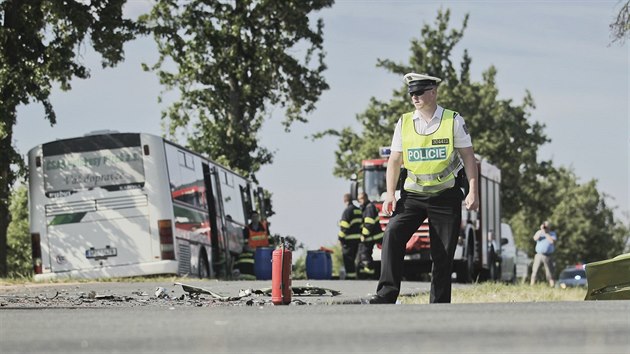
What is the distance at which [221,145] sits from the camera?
44.2 metres

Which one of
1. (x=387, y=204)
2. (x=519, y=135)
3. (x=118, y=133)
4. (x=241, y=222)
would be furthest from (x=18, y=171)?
(x=519, y=135)

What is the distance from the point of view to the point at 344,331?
741 cm

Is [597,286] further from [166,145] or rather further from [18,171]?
[18,171]

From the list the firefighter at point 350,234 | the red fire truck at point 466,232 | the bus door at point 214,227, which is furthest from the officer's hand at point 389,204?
the bus door at point 214,227

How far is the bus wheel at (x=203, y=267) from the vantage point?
1128 inches

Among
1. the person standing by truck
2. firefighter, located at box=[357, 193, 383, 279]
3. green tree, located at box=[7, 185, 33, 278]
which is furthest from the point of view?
green tree, located at box=[7, 185, 33, 278]

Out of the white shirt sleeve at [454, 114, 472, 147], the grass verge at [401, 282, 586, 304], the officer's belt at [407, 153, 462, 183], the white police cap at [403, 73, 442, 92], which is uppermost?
the white police cap at [403, 73, 442, 92]

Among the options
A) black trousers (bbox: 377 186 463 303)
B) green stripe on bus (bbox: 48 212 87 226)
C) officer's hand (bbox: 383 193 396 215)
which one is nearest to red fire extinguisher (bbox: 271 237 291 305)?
black trousers (bbox: 377 186 463 303)

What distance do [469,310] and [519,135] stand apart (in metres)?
49.2

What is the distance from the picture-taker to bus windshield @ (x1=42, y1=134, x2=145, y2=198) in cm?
2653

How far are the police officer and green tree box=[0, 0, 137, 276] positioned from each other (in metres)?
18.9

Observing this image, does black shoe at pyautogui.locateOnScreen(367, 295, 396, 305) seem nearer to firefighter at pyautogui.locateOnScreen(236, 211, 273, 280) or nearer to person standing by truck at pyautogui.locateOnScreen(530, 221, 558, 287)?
firefighter at pyautogui.locateOnScreen(236, 211, 273, 280)

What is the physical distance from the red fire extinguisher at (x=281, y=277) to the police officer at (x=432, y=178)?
5.31 ft

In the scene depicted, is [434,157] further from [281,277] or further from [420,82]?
→ [281,277]
